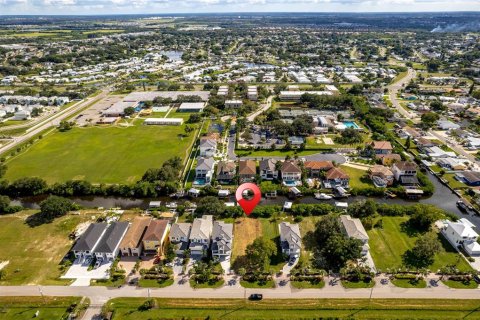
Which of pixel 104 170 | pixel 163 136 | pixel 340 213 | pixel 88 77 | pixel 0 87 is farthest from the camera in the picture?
pixel 88 77

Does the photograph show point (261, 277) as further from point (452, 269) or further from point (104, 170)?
point (104, 170)

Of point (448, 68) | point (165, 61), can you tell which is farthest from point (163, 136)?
point (448, 68)

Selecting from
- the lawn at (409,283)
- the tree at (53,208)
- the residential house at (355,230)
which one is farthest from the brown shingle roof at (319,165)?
the tree at (53,208)

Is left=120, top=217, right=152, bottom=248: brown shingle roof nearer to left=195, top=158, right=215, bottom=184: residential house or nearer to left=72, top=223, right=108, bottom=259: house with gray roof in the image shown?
left=72, top=223, right=108, bottom=259: house with gray roof

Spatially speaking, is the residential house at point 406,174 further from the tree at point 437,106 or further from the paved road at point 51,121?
the paved road at point 51,121

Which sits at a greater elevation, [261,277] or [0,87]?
[0,87]

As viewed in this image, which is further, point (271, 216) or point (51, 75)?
point (51, 75)
